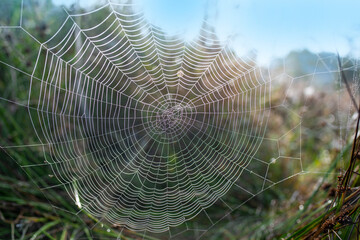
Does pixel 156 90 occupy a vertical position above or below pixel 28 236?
above

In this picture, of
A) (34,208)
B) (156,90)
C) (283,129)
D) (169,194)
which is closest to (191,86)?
(156,90)

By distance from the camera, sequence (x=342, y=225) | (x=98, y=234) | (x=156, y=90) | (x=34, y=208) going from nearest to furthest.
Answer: (x=342, y=225)
(x=98, y=234)
(x=34, y=208)
(x=156, y=90)

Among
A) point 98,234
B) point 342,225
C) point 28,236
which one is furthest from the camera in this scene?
point 98,234

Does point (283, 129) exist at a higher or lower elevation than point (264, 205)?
higher

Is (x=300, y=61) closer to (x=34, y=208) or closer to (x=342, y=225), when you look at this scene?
(x=342, y=225)

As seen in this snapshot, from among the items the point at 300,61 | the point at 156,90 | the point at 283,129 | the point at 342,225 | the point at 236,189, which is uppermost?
the point at 300,61

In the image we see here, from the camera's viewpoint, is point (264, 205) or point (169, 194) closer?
point (169, 194)

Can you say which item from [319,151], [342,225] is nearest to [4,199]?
[342,225]

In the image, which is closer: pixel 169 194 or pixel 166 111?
pixel 169 194

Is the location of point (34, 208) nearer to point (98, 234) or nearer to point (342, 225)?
point (98, 234)
